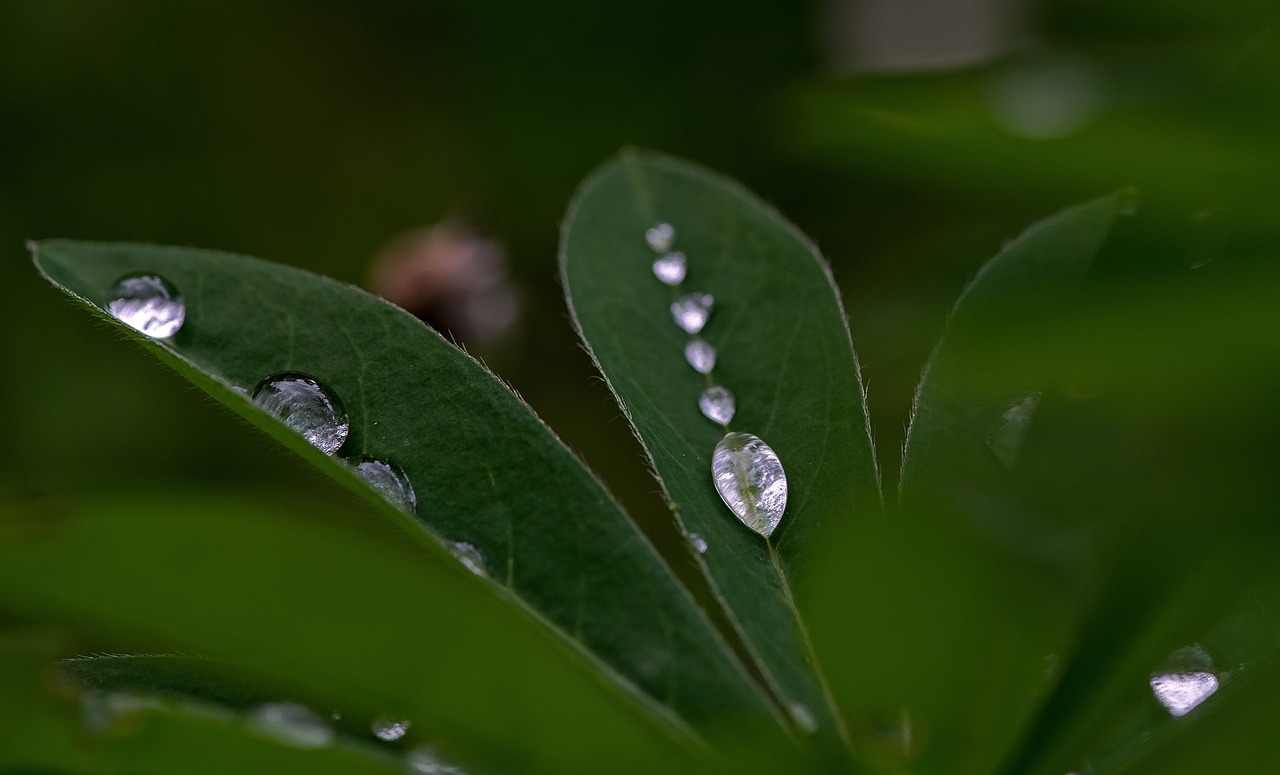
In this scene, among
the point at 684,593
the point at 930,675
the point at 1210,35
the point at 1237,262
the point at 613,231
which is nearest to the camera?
the point at 930,675

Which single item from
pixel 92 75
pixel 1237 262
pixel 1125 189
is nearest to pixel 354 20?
pixel 92 75

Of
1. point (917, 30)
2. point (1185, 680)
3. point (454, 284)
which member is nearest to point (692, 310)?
point (1185, 680)

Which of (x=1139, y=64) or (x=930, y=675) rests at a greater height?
(x=1139, y=64)

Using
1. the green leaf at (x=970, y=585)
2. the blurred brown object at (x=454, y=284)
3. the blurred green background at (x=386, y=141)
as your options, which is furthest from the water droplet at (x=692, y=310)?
the blurred green background at (x=386, y=141)

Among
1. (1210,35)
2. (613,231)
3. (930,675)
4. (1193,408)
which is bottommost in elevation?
(930,675)

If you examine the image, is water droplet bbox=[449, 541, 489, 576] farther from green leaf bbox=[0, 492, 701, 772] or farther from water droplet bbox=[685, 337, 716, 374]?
water droplet bbox=[685, 337, 716, 374]

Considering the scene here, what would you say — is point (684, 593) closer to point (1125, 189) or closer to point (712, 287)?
point (712, 287)

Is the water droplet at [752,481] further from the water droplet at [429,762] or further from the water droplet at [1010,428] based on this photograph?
the water droplet at [429,762]
